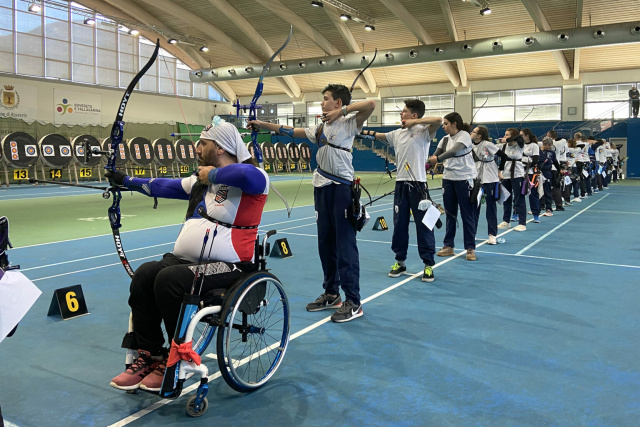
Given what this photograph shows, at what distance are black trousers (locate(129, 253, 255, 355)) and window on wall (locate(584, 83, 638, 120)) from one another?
25.8 meters

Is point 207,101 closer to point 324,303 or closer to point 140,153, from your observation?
point 140,153

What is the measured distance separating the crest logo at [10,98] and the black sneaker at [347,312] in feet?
71.4

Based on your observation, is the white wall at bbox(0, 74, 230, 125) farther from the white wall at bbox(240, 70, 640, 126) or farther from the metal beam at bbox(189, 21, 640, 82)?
the white wall at bbox(240, 70, 640, 126)

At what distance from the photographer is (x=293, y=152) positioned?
28.6 m

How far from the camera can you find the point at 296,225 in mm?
7879

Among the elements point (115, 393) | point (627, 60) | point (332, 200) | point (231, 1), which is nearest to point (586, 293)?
point (332, 200)

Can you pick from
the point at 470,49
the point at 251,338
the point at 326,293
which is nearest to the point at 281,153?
the point at 470,49

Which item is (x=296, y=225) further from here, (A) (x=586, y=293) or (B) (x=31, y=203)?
(B) (x=31, y=203)

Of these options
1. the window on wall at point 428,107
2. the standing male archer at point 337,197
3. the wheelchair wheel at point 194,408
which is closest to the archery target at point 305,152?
the window on wall at point 428,107

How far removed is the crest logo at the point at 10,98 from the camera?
20703 mm

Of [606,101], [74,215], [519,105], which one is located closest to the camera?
[74,215]

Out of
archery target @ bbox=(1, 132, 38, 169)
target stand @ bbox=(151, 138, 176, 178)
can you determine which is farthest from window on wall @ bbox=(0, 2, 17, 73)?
target stand @ bbox=(151, 138, 176, 178)

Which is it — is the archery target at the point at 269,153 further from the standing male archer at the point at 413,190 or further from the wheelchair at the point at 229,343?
the wheelchair at the point at 229,343

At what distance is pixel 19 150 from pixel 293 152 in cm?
1446
